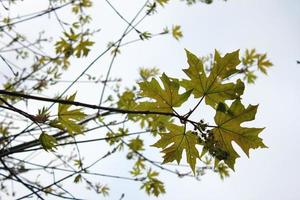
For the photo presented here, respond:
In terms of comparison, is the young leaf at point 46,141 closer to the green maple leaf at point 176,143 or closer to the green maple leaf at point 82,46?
the green maple leaf at point 176,143

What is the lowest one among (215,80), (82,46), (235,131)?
(235,131)

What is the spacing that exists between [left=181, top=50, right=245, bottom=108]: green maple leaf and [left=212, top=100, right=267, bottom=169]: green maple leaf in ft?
0.23

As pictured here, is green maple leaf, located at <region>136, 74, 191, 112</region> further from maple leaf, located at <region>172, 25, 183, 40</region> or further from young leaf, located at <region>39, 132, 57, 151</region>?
maple leaf, located at <region>172, 25, 183, 40</region>

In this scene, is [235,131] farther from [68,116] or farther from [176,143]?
[68,116]

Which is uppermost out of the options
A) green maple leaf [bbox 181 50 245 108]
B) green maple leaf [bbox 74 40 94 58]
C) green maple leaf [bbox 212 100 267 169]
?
green maple leaf [bbox 74 40 94 58]

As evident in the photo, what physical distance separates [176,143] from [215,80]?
0.36 meters

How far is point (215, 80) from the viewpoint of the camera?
140cm

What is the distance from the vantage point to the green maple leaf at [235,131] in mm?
1357

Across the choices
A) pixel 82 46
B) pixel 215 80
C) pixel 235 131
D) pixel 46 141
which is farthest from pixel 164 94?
pixel 82 46

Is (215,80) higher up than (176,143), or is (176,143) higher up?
(215,80)

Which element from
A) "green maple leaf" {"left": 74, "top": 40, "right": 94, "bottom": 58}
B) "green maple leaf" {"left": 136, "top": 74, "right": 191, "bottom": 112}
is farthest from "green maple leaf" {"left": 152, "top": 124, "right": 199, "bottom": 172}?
"green maple leaf" {"left": 74, "top": 40, "right": 94, "bottom": 58}

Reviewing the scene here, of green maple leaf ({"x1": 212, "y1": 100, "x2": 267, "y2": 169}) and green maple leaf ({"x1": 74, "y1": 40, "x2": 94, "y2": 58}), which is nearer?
green maple leaf ({"x1": 212, "y1": 100, "x2": 267, "y2": 169})

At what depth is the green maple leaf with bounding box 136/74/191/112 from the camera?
1.38m

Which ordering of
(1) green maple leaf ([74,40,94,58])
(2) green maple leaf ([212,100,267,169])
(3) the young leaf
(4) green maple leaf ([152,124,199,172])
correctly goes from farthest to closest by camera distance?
1. (1) green maple leaf ([74,40,94,58])
2. (3) the young leaf
3. (4) green maple leaf ([152,124,199,172])
4. (2) green maple leaf ([212,100,267,169])
